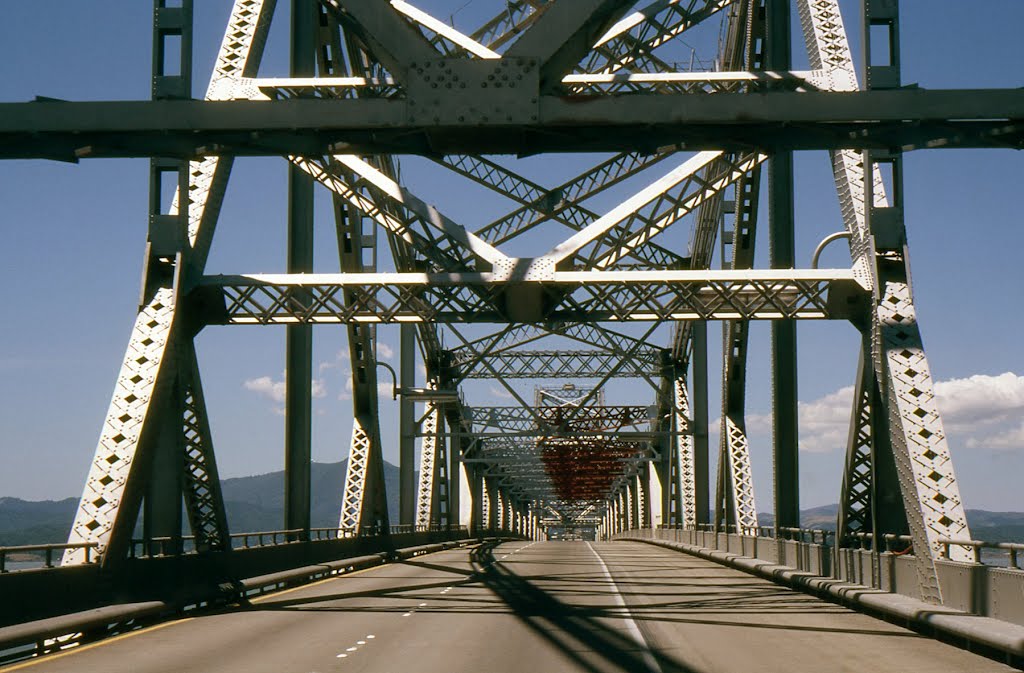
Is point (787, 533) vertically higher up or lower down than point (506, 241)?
lower down

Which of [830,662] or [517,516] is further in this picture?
[517,516]

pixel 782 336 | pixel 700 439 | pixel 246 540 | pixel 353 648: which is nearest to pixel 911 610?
pixel 353 648

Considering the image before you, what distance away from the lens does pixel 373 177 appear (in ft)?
93.5

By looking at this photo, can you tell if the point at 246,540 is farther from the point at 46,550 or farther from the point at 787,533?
the point at 787,533

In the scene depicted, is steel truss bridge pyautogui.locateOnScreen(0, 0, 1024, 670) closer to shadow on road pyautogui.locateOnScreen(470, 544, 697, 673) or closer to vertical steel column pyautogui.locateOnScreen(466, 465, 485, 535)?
shadow on road pyautogui.locateOnScreen(470, 544, 697, 673)

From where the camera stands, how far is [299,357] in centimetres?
3186

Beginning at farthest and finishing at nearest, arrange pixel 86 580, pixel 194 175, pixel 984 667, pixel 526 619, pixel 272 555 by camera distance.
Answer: pixel 272 555, pixel 194 175, pixel 526 619, pixel 86 580, pixel 984 667

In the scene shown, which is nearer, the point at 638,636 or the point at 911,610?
the point at 638,636

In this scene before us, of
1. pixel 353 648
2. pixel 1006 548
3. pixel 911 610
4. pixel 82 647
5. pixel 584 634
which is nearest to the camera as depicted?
pixel 1006 548

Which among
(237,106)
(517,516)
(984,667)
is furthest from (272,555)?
(517,516)

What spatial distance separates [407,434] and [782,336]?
2642 centimetres

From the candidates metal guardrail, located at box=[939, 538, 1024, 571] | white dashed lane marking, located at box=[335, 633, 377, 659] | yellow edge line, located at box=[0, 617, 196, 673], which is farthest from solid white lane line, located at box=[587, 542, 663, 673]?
yellow edge line, located at box=[0, 617, 196, 673]

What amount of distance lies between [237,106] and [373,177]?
13.5 m

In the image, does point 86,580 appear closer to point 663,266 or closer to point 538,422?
point 663,266
